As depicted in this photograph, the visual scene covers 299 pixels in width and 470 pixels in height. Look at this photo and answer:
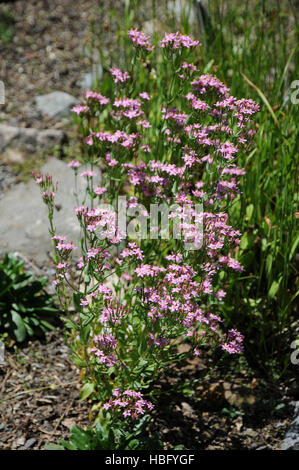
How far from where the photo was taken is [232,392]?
9.18 feet

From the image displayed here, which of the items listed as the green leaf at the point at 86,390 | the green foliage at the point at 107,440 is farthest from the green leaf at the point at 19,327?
the green foliage at the point at 107,440

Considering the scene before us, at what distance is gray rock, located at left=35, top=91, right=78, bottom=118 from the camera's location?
16.4 feet

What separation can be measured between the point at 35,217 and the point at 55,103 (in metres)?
1.65

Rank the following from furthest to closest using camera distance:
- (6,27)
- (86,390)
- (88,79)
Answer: (6,27) < (88,79) < (86,390)

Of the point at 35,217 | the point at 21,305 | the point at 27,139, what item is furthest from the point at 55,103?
the point at 21,305

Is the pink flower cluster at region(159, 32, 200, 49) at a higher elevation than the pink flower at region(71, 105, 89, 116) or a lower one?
higher

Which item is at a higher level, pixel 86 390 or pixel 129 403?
pixel 129 403

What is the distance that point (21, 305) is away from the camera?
10.0ft

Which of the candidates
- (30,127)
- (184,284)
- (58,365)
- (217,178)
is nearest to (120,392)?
(184,284)

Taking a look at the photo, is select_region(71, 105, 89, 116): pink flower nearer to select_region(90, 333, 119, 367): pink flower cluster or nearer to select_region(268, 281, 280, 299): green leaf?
select_region(90, 333, 119, 367): pink flower cluster

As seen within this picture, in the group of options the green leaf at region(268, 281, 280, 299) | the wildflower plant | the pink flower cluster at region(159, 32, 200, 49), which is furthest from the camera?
the green leaf at region(268, 281, 280, 299)

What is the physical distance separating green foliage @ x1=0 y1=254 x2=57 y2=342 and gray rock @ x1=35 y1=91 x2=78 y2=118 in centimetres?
226

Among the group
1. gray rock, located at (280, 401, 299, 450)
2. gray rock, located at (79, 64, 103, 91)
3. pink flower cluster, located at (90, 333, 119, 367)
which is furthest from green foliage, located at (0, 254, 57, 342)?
gray rock, located at (79, 64, 103, 91)

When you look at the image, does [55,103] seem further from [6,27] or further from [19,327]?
A: [19,327]
